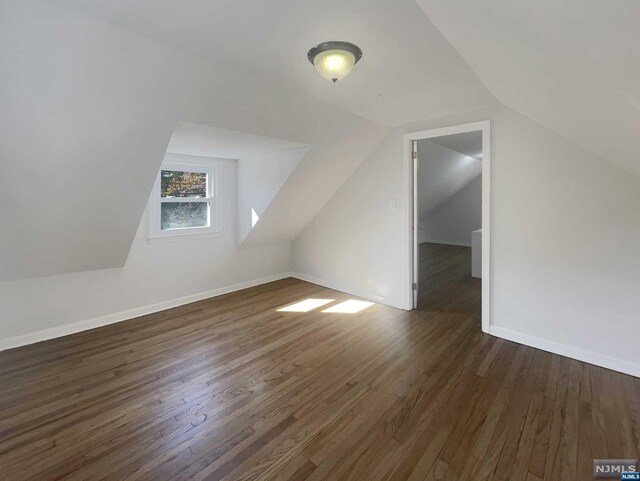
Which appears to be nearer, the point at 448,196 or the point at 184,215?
the point at 184,215

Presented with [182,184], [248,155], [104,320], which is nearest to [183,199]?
[182,184]

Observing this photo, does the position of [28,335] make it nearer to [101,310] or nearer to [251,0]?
[101,310]

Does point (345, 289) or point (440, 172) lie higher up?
point (440, 172)

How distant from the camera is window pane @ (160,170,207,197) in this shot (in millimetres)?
3899

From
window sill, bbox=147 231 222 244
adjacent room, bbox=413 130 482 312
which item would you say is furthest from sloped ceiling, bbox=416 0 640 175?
window sill, bbox=147 231 222 244

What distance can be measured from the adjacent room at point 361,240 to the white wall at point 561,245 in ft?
0.05

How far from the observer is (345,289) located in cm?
447

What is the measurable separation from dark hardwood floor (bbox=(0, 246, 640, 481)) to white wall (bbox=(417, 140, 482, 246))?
3.21m

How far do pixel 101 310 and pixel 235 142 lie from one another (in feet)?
7.73

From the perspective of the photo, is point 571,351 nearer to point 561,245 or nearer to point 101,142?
point 561,245

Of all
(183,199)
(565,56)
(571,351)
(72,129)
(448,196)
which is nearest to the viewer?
(565,56)

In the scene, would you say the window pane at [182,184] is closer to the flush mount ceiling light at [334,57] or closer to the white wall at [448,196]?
the flush mount ceiling light at [334,57]

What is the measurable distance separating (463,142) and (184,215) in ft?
13.3

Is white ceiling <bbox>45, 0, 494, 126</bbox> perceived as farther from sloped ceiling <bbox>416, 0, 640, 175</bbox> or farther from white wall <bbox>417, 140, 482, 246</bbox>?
white wall <bbox>417, 140, 482, 246</bbox>
